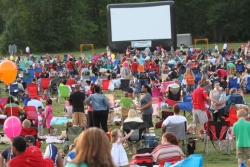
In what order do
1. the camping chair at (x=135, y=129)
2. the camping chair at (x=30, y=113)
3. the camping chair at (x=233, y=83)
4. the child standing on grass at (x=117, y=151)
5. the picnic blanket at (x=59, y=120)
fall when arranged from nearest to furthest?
the child standing on grass at (x=117, y=151) < the camping chair at (x=135, y=129) < the camping chair at (x=30, y=113) < the picnic blanket at (x=59, y=120) < the camping chair at (x=233, y=83)

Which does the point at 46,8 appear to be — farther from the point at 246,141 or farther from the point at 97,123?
the point at 246,141

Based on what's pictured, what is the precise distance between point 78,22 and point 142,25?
2093cm

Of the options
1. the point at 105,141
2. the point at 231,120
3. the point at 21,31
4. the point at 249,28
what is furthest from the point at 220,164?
the point at 249,28

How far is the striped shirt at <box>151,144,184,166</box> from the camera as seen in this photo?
7855 mm

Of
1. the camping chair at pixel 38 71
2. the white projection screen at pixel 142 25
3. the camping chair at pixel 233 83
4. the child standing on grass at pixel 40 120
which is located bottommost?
the child standing on grass at pixel 40 120

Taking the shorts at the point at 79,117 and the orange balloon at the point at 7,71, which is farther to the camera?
the shorts at the point at 79,117

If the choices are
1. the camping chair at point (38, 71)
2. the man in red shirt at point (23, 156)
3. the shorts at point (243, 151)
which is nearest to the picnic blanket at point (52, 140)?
the shorts at point (243, 151)

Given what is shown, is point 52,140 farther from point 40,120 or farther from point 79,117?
point 40,120

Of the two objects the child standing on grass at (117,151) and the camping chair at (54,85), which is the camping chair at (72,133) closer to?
the child standing on grass at (117,151)

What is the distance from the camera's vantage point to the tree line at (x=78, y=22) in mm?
56216

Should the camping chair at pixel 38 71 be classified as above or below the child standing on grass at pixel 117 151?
above

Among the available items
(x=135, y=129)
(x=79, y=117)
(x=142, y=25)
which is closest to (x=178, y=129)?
(x=135, y=129)

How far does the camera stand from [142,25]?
4053cm

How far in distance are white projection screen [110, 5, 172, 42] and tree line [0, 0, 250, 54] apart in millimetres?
16228
